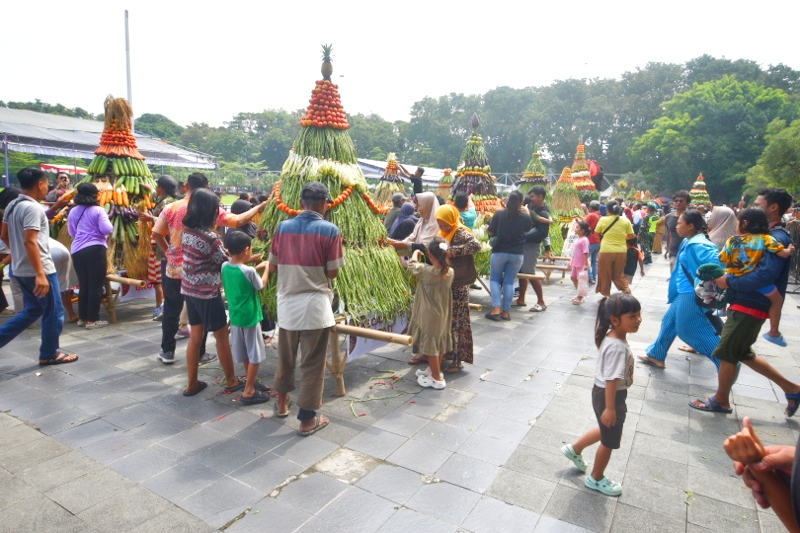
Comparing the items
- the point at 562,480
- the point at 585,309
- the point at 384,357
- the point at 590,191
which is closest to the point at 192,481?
the point at 562,480

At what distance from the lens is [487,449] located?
132 inches

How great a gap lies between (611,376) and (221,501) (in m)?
2.34

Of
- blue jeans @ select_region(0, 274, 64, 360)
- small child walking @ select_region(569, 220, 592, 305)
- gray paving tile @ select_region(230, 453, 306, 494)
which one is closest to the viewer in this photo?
gray paving tile @ select_region(230, 453, 306, 494)

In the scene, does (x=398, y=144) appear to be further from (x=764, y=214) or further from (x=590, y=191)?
(x=764, y=214)

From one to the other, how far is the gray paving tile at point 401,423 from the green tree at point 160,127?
5828cm

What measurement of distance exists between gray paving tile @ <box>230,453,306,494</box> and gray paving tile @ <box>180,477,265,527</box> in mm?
51

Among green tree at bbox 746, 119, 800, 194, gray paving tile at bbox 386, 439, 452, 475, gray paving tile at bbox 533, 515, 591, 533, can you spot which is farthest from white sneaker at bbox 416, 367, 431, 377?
green tree at bbox 746, 119, 800, 194

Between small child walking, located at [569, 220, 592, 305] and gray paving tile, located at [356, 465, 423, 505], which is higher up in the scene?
small child walking, located at [569, 220, 592, 305]

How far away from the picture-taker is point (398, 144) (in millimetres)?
55875

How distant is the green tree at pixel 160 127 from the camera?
54809 mm

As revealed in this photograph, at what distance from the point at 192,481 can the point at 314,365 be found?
105 cm

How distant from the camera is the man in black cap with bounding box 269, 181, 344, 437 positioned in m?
3.45

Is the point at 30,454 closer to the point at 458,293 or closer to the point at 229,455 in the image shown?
the point at 229,455

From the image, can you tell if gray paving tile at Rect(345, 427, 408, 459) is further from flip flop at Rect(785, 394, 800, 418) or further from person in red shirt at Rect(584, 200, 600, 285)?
person in red shirt at Rect(584, 200, 600, 285)
